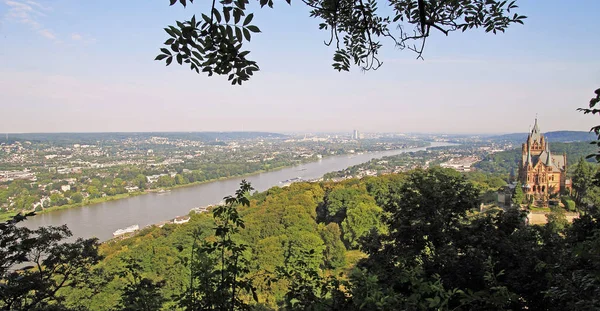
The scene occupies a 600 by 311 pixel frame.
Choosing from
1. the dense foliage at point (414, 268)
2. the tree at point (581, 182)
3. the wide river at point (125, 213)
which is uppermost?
the dense foliage at point (414, 268)

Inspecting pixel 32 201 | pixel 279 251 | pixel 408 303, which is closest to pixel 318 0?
pixel 408 303

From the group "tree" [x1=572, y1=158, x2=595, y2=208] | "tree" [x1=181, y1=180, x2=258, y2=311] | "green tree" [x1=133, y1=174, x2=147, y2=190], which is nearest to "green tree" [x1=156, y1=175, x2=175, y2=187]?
"green tree" [x1=133, y1=174, x2=147, y2=190]

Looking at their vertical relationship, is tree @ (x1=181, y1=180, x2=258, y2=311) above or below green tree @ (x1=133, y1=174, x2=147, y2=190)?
above

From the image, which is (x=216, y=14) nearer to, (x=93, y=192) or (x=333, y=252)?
(x=333, y=252)

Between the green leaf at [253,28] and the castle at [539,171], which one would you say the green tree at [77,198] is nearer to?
the castle at [539,171]

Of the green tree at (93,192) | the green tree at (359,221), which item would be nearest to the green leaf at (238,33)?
the green tree at (359,221)

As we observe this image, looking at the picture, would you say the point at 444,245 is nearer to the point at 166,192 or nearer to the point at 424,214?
the point at 424,214

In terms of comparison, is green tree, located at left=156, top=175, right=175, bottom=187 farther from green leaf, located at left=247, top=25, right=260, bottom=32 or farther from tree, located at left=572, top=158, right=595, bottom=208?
green leaf, located at left=247, top=25, right=260, bottom=32
